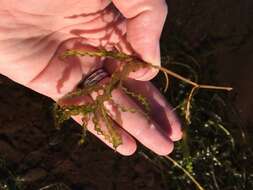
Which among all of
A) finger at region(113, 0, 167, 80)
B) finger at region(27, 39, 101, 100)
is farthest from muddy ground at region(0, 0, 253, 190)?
finger at region(113, 0, 167, 80)

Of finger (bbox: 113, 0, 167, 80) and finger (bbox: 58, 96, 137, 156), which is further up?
finger (bbox: 113, 0, 167, 80)

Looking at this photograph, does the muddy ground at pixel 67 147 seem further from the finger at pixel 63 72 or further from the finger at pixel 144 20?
the finger at pixel 144 20

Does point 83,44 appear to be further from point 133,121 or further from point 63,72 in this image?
point 133,121

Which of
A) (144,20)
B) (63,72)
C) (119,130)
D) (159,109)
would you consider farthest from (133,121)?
(144,20)

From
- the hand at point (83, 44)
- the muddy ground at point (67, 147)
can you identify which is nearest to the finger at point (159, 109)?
the hand at point (83, 44)

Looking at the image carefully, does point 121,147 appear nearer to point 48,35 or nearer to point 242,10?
point 48,35

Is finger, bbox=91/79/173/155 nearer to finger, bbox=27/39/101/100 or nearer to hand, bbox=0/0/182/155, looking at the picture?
hand, bbox=0/0/182/155

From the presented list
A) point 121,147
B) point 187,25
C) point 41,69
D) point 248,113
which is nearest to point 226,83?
point 248,113
